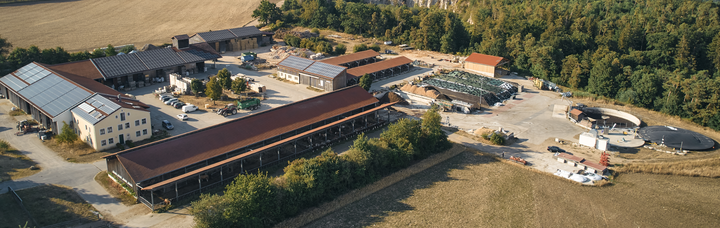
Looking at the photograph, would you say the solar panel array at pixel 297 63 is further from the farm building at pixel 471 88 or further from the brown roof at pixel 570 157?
the brown roof at pixel 570 157

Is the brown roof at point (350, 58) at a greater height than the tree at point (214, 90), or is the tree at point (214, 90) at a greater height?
the brown roof at point (350, 58)

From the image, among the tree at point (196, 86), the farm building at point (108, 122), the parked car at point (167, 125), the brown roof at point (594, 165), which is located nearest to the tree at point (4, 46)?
the tree at point (196, 86)

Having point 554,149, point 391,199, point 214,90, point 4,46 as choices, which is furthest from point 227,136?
point 4,46

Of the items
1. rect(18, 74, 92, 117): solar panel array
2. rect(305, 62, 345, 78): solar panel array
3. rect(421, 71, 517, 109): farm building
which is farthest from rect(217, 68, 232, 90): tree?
rect(421, 71, 517, 109): farm building

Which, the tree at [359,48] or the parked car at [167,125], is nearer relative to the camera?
the parked car at [167,125]

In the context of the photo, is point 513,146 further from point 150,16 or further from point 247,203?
point 150,16

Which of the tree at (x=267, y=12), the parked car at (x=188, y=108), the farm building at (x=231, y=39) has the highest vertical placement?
the tree at (x=267, y=12)

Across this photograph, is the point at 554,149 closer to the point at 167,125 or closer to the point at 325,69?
the point at 325,69
